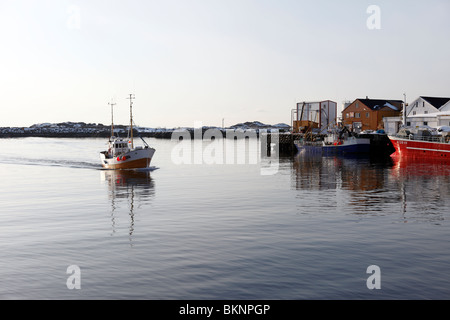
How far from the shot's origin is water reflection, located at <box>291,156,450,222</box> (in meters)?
25.3

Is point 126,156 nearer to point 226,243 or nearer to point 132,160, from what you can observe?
point 132,160

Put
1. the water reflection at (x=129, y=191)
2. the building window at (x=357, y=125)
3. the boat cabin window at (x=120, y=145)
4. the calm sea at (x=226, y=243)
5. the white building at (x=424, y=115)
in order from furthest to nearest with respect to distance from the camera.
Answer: the building window at (x=357, y=125) < the white building at (x=424, y=115) < the boat cabin window at (x=120, y=145) < the water reflection at (x=129, y=191) < the calm sea at (x=226, y=243)

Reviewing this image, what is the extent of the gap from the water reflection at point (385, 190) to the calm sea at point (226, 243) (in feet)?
0.51

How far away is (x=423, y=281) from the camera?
12758 millimetres

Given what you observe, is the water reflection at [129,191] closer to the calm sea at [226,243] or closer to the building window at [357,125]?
the calm sea at [226,243]

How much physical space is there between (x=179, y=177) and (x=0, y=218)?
76.0 feet

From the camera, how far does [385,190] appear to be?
33938 millimetres

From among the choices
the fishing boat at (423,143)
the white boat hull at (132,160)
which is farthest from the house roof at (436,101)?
the white boat hull at (132,160)

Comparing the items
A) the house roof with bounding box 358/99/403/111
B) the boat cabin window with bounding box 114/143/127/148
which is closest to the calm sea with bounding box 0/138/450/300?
the boat cabin window with bounding box 114/143/127/148

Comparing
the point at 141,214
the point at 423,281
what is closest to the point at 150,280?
the point at 423,281

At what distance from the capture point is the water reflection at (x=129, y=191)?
24339 millimetres

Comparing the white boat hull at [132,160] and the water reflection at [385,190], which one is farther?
the white boat hull at [132,160]

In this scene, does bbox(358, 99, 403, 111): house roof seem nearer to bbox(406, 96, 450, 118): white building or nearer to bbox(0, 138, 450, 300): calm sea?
bbox(406, 96, 450, 118): white building
